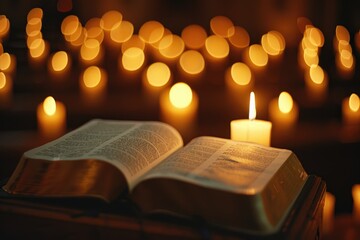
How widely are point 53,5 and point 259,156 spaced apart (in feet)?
14.9

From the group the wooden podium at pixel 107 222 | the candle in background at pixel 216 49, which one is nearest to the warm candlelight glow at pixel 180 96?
the candle in background at pixel 216 49

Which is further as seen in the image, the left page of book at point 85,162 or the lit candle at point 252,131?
the lit candle at point 252,131

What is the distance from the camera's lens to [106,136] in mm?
954

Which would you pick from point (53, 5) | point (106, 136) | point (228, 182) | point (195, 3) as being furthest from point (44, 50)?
point (228, 182)

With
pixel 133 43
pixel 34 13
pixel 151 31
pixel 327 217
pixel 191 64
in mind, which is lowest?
pixel 327 217

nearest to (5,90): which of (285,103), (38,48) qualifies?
(38,48)

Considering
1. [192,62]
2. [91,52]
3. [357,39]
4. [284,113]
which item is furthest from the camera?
[357,39]

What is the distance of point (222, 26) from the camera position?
5.41 metres

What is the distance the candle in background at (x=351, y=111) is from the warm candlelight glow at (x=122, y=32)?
288 cm

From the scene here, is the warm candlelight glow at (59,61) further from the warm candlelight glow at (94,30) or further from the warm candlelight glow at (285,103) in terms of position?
the warm candlelight glow at (285,103)

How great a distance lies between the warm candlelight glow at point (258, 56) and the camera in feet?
13.4

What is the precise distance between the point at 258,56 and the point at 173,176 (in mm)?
3700

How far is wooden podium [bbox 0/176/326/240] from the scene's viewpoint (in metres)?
0.72

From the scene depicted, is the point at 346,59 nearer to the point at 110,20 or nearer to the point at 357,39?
the point at 357,39
